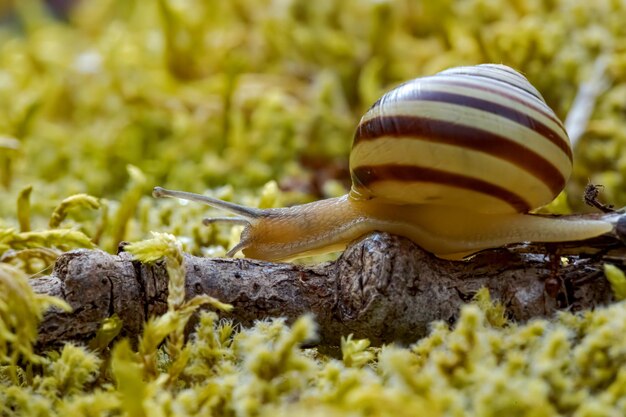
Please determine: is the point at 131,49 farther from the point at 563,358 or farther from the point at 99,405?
the point at 563,358

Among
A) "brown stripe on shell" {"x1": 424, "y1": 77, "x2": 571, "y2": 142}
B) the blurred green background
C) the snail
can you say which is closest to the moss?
the blurred green background

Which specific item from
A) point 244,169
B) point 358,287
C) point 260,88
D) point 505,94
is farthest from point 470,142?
point 260,88

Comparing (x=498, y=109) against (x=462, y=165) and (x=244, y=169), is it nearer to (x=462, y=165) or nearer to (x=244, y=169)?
(x=462, y=165)

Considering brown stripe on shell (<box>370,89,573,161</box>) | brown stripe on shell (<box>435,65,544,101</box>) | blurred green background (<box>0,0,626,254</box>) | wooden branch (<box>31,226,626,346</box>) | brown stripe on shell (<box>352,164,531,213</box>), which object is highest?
blurred green background (<box>0,0,626,254</box>)

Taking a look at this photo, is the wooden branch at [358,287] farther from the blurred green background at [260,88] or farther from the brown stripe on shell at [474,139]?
the blurred green background at [260,88]

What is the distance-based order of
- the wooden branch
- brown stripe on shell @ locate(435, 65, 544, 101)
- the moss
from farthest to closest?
brown stripe on shell @ locate(435, 65, 544, 101)
the wooden branch
the moss

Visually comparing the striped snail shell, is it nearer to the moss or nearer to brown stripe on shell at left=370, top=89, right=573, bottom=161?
brown stripe on shell at left=370, top=89, right=573, bottom=161

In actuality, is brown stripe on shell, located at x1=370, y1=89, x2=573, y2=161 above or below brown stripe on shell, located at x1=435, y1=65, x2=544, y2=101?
below
